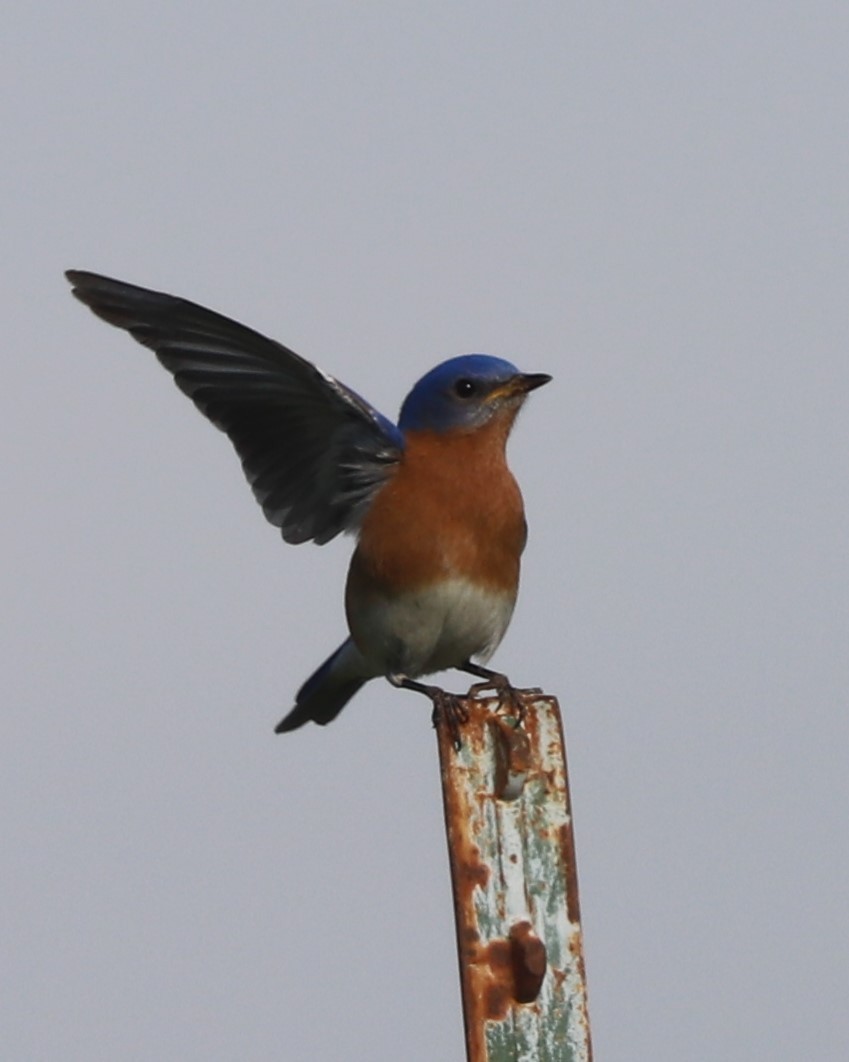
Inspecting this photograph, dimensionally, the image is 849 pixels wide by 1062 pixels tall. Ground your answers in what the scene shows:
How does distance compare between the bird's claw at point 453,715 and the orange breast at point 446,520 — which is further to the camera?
the orange breast at point 446,520

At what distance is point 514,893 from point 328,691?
17.2ft

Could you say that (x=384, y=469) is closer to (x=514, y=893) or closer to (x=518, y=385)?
(x=518, y=385)

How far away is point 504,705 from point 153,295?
4006mm

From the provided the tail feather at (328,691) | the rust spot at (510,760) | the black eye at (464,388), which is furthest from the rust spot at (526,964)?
the tail feather at (328,691)

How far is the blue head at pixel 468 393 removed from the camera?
9.46 m

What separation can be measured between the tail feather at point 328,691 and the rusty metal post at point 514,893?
471 centimetres

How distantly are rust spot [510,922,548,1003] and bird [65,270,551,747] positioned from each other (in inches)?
148

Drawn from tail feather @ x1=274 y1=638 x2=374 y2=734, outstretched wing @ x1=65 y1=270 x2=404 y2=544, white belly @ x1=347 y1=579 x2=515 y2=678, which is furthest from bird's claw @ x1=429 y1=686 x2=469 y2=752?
tail feather @ x1=274 y1=638 x2=374 y2=734

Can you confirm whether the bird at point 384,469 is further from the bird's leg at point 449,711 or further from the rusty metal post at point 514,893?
the rusty metal post at point 514,893

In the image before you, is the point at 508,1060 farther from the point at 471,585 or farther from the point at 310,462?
the point at 310,462

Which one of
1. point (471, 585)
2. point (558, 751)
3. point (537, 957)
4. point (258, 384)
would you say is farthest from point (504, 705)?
point (258, 384)

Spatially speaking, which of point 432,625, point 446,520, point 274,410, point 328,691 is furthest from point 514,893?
point 328,691

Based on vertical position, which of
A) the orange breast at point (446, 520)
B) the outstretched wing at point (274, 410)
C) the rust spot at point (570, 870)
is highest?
the outstretched wing at point (274, 410)

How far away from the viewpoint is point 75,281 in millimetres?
9094
